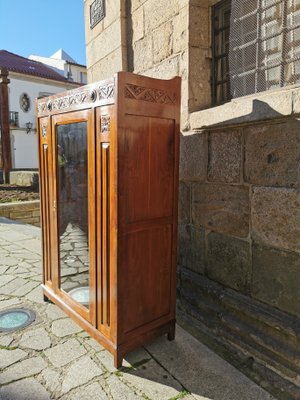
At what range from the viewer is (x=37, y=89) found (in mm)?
24844

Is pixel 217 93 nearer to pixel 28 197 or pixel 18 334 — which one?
pixel 18 334

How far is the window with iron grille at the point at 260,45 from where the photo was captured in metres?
2.01

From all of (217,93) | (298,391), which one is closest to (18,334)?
(298,391)

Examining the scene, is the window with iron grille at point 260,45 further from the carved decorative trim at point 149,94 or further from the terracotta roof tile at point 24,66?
the terracotta roof tile at point 24,66

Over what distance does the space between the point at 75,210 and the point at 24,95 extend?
82.3 feet

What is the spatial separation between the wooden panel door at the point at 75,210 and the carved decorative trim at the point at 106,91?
159 mm

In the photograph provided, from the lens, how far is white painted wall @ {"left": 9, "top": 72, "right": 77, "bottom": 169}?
2398 centimetres

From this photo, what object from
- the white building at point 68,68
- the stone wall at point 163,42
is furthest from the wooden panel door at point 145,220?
the white building at point 68,68

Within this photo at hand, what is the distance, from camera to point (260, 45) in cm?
219

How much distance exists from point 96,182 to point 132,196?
0.94 ft

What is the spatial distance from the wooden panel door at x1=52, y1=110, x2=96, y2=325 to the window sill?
817 mm

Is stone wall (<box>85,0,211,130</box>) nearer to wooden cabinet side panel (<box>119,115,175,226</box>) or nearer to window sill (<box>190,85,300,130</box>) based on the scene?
window sill (<box>190,85,300,130</box>)

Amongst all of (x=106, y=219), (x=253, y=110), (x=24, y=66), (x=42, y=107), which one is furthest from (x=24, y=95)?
(x=253, y=110)

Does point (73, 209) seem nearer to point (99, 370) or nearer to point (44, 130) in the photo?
point (44, 130)
